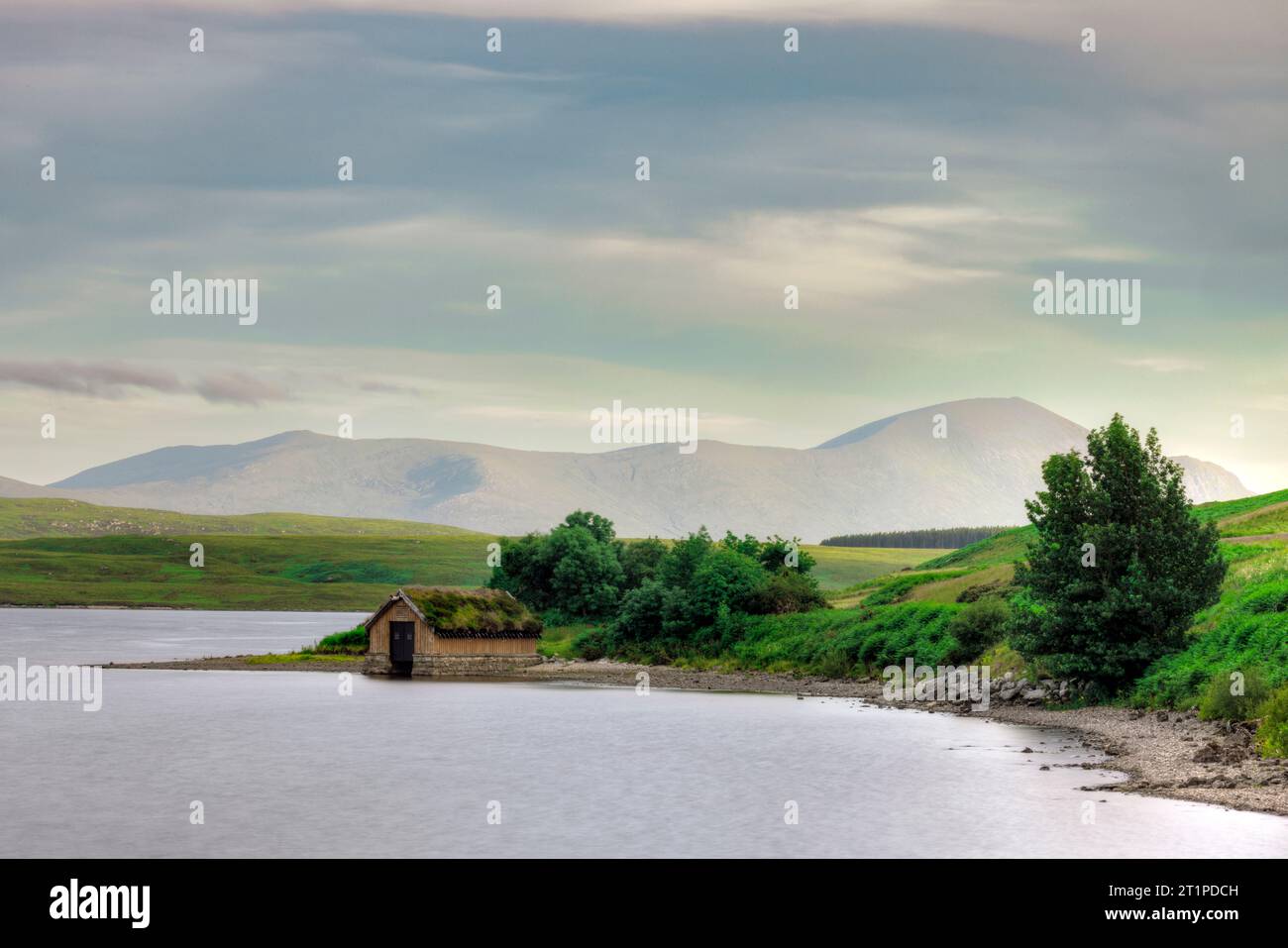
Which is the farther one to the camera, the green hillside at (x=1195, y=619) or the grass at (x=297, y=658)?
the grass at (x=297, y=658)

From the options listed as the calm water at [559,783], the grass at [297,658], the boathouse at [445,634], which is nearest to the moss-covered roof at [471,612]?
the boathouse at [445,634]

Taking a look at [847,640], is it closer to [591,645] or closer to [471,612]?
[471,612]

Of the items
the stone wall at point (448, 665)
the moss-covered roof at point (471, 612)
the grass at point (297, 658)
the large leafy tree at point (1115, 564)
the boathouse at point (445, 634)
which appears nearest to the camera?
the large leafy tree at point (1115, 564)

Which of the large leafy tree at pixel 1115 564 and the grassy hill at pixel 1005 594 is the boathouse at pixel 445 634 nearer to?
A: the grassy hill at pixel 1005 594

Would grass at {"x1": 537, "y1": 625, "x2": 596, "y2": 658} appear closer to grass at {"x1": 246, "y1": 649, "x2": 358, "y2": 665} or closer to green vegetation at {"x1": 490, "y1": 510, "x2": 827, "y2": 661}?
green vegetation at {"x1": 490, "y1": 510, "x2": 827, "y2": 661}

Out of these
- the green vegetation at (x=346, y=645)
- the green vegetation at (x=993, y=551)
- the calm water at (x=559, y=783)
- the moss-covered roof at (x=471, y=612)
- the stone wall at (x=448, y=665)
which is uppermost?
the green vegetation at (x=993, y=551)

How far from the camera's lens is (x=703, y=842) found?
29.4 metres

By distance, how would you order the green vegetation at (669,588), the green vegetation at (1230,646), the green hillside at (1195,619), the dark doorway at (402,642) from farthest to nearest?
the green vegetation at (669,588), the dark doorway at (402,642), the green hillside at (1195,619), the green vegetation at (1230,646)

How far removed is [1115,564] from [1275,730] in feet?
55.7

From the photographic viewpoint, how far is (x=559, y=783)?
1526 inches

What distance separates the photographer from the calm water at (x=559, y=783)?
94.7 ft

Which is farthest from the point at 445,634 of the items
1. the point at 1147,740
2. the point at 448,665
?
the point at 1147,740
